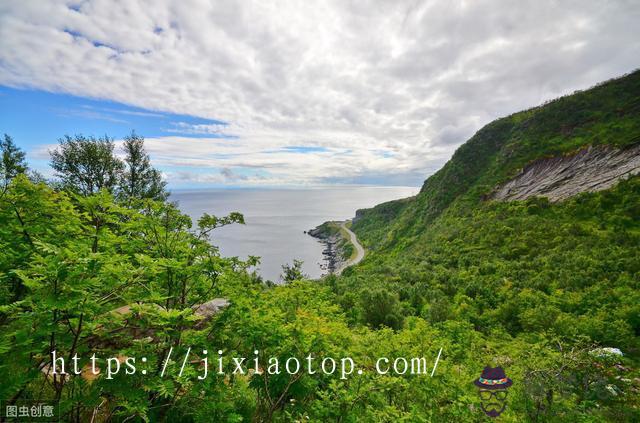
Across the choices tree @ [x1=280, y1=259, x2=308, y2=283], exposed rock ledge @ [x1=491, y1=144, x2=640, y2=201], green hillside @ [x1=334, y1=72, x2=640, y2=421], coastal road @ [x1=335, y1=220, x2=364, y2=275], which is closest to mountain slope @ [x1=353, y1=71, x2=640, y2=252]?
green hillside @ [x1=334, y1=72, x2=640, y2=421]

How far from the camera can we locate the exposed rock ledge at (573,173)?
26891 millimetres

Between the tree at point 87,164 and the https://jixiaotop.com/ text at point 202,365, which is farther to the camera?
the tree at point 87,164

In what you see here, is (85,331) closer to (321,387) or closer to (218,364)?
(218,364)

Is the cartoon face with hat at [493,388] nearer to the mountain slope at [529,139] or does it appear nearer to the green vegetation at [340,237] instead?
the mountain slope at [529,139]

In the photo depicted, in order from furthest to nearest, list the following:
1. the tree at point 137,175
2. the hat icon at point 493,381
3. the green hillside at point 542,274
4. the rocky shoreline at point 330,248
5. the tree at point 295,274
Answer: the rocky shoreline at point 330,248
the tree at point 137,175
the tree at point 295,274
the green hillside at point 542,274
the hat icon at point 493,381

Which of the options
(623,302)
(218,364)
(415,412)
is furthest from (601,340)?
(218,364)

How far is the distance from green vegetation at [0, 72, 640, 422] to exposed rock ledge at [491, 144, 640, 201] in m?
5.71

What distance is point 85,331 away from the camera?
313 centimetres

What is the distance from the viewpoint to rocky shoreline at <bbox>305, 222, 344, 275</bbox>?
7525cm

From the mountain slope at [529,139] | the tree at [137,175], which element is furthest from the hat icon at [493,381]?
the mountain slope at [529,139]

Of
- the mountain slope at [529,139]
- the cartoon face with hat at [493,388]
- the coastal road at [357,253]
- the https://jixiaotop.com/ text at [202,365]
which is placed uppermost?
the mountain slope at [529,139]

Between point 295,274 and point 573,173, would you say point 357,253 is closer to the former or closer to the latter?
point 573,173

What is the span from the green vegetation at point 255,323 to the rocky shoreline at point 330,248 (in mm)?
46630

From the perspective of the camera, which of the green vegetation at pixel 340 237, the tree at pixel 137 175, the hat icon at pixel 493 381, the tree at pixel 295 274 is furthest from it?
the green vegetation at pixel 340 237
